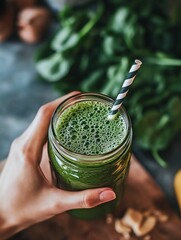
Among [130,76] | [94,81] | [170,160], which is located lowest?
[170,160]

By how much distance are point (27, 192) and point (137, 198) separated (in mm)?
223

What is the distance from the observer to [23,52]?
46.1 inches

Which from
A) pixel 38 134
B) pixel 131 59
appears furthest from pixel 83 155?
pixel 131 59

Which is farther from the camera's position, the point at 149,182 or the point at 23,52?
the point at 23,52

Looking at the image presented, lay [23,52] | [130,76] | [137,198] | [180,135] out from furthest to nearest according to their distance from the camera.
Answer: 1. [23,52]
2. [180,135]
3. [137,198]
4. [130,76]

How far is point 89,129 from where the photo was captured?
2.56 ft

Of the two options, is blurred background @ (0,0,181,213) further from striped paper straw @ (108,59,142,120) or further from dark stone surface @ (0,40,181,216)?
striped paper straw @ (108,59,142,120)

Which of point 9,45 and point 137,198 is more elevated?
point 9,45

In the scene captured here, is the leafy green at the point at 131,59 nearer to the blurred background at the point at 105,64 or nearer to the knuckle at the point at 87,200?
the blurred background at the point at 105,64

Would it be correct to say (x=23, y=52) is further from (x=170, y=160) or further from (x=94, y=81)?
(x=170, y=160)

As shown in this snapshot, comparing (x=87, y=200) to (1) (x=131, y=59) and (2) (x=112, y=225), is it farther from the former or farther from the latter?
(1) (x=131, y=59)

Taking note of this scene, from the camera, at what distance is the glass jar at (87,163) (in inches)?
28.6

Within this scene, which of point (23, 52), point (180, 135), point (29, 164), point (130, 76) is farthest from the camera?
point (23, 52)

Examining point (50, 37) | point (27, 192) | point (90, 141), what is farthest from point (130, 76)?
point (50, 37)
